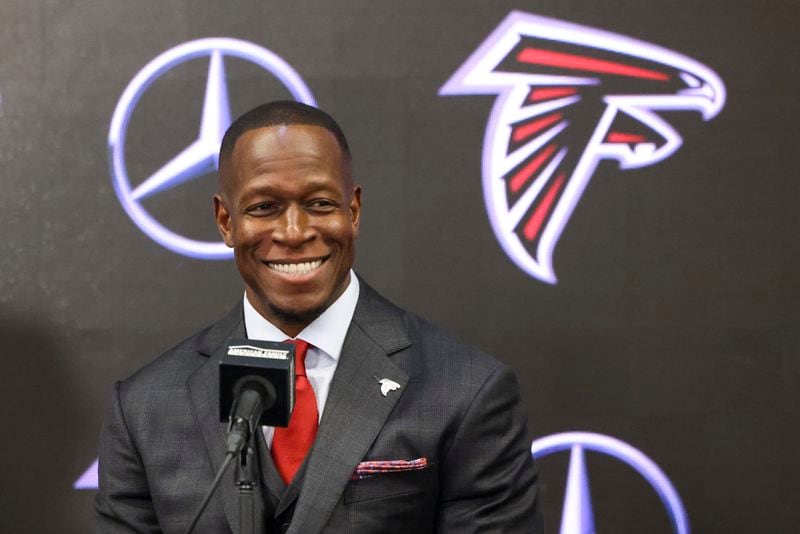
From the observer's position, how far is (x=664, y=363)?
8.27 ft

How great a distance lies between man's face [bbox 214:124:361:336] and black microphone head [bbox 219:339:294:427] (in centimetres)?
36

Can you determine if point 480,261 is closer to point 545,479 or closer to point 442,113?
point 442,113

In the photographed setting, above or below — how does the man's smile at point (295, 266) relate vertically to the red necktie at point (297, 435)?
above

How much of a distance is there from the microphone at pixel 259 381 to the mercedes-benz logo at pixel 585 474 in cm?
152

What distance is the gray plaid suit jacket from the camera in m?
1.45

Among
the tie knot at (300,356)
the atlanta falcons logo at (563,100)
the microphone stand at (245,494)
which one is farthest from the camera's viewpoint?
the atlanta falcons logo at (563,100)

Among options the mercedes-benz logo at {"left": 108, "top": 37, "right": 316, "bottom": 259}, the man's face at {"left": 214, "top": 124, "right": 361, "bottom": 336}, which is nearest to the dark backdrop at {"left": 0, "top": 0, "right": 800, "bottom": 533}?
the mercedes-benz logo at {"left": 108, "top": 37, "right": 316, "bottom": 259}

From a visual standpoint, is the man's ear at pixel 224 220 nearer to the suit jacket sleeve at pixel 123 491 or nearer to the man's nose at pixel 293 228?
the man's nose at pixel 293 228

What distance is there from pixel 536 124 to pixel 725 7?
0.61m

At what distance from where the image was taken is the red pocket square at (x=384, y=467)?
1.45m

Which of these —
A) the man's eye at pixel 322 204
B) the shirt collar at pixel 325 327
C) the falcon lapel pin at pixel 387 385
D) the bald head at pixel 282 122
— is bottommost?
the falcon lapel pin at pixel 387 385

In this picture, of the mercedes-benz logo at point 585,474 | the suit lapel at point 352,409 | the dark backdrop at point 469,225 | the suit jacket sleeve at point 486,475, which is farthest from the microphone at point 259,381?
the mercedes-benz logo at point 585,474

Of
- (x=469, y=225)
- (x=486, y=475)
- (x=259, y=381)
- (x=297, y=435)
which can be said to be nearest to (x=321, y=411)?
(x=297, y=435)

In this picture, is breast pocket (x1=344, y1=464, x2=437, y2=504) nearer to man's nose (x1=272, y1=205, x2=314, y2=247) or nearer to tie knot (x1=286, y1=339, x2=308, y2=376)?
tie knot (x1=286, y1=339, x2=308, y2=376)
